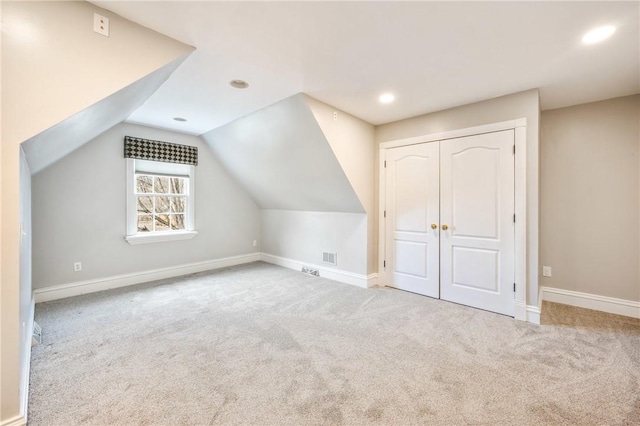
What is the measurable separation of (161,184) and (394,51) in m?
3.95

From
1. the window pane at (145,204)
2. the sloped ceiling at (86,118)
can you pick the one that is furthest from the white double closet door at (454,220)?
the window pane at (145,204)

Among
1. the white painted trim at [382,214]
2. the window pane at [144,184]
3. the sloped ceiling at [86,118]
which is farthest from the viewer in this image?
the window pane at [144,184]

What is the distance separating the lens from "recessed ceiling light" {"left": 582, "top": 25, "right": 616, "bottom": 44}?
6.01ft

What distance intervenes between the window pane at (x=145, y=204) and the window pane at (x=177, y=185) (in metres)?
0.36

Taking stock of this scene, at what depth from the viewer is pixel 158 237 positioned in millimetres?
4176

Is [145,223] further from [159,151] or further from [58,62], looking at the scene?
[58,62]

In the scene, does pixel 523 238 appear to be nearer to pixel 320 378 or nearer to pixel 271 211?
pixel 320 378

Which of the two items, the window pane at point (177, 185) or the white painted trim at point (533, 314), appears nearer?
the white painted trim at point (533, 314)

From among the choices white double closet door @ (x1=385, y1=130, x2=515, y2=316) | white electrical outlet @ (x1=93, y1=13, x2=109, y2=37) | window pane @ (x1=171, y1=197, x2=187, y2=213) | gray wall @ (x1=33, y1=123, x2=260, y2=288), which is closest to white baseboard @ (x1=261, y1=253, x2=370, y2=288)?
white double closet door @ (x1=385, y1=130, x2=515, y2=316)

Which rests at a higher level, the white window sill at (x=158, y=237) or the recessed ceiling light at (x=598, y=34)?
the recessed ceiling light at (x=598, y=34)

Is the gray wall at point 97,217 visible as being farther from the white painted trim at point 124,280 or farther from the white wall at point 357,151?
the white wall at point 357,151

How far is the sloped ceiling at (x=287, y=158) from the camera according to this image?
333 cm

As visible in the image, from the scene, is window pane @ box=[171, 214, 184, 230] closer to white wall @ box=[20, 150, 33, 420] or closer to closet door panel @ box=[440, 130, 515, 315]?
white wall @ box=[20, 150, 33, 420]

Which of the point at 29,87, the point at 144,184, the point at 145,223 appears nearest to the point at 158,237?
the point at 145,223
